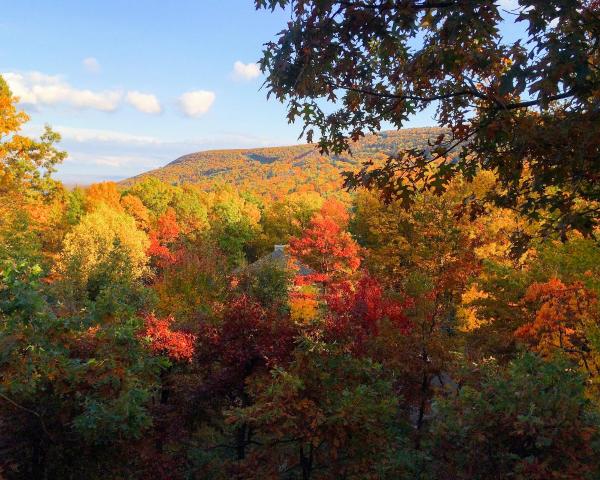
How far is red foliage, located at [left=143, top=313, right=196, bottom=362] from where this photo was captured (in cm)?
1390

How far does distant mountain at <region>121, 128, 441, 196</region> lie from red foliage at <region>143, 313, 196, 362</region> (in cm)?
9555

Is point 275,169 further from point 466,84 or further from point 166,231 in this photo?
point 466,84

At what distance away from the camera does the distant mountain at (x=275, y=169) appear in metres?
126

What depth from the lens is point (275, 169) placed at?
16062cm

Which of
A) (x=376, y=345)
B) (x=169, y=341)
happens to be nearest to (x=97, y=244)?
(x=169, y=341)

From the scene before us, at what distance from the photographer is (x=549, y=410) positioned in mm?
5754

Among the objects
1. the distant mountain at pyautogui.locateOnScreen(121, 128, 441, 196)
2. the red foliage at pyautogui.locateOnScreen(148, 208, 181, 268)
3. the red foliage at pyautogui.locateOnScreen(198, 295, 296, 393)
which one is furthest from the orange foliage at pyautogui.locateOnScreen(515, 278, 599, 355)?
the distant mountain at pyautogui.locateOnScreen(121, 128, 441, 196)

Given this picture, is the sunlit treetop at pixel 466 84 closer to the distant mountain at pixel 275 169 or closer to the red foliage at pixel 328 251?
the red foliage at pixel 328 251

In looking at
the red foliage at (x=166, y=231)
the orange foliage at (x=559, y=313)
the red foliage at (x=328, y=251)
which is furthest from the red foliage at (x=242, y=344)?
the red foliage at (x=166, y=231)

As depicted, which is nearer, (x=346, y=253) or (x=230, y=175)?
(x=346, y=253)

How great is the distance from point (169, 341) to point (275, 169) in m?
149

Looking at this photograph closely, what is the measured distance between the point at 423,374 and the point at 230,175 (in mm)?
157746

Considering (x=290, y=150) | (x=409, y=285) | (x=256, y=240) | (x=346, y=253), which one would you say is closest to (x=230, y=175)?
(x=290, y=150)

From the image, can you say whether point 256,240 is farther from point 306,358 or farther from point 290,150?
point 290,150
